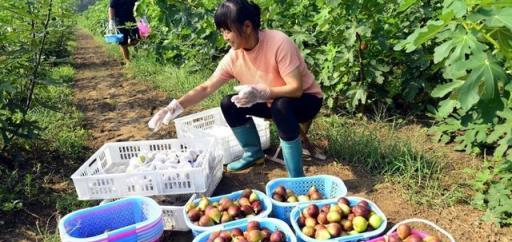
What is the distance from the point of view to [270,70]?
3047mm

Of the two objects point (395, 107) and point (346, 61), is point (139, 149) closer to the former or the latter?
point (346, 61)

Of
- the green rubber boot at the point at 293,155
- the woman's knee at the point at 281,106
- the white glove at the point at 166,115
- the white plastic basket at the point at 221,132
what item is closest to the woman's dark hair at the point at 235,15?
the woman's knee at the point at 281,106

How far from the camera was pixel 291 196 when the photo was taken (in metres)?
2.62

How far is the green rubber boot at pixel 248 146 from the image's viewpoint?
3.34m

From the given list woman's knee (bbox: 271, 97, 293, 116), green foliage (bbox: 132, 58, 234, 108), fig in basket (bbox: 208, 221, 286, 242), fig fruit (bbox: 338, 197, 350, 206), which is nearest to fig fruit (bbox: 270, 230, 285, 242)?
fig in basket (bbox: 208, 221, 286, 242)

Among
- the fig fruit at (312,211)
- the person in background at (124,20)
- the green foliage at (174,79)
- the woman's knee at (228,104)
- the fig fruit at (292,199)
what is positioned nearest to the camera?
the fig fruit at (312,211)

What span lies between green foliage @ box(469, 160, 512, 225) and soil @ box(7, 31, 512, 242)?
57 mm

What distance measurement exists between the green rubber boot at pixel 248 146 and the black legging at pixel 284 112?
0.05 meters

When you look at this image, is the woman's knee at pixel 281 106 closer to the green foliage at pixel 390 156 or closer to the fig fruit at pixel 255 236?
the green foliage at pixel 390 156

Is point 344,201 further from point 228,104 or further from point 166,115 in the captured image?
point 166,115

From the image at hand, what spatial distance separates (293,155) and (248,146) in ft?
1.70

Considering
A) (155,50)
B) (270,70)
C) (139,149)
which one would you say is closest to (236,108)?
(270,70)

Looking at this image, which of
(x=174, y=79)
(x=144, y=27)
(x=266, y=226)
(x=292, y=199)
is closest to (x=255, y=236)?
(x=266, y=226)

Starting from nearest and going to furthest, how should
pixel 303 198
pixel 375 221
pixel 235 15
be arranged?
pixel 375 221, pixel 303 198, pixel 235 15
